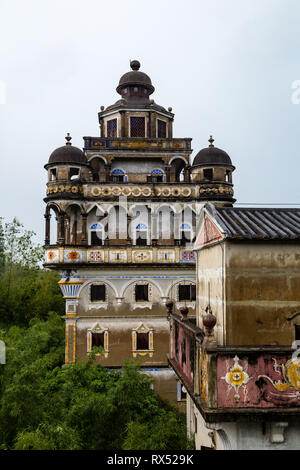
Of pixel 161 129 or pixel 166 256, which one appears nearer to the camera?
pixel 166 256

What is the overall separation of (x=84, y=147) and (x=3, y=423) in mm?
17551

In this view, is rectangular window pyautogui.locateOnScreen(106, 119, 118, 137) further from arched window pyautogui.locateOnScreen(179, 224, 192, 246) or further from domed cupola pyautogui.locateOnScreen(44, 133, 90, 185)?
arched window pyautogui.locateOnScreen(179, 224, 192, 246)

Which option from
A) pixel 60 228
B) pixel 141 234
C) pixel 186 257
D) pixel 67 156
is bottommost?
pixel 186 257

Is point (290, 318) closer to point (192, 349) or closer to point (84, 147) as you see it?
point (192, 349)

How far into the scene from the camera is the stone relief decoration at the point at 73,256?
22.6 metres

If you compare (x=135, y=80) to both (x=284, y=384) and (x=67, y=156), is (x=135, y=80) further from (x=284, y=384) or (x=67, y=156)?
(x=284, y=384)

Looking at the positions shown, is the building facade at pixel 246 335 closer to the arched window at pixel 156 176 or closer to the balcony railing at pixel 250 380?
the balcony railing at pixel 250 380

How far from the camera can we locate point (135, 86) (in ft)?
96.2

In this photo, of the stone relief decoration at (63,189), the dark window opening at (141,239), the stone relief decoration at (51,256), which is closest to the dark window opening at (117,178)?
the stone relief decoration at (63,189)

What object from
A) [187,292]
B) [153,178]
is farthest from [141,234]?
[187,292]

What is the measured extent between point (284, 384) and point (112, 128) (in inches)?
962
